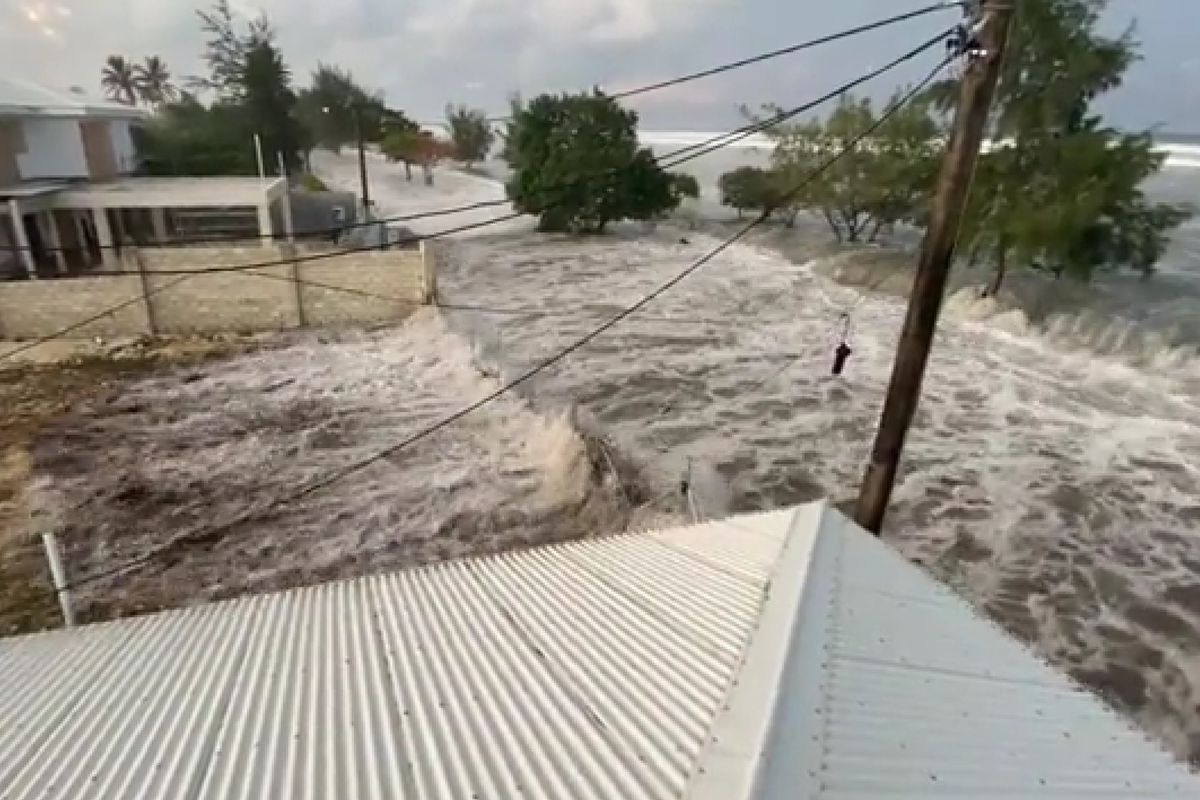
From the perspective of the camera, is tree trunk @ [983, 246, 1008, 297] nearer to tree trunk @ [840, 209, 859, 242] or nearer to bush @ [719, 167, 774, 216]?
tree trunk @ [840, 209, 859, 242]

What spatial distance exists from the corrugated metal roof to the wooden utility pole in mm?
1543

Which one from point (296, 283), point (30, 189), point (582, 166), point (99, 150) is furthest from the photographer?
point (582, 166)

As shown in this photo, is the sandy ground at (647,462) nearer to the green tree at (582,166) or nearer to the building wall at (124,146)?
the green tree at (582,166)

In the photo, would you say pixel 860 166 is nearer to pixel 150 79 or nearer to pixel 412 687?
pixel 412 687

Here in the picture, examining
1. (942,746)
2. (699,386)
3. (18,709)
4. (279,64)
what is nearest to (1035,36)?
(699,386)

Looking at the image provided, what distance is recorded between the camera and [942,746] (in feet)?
8.02

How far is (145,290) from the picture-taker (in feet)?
Result: 47.5

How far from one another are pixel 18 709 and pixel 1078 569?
890 cm

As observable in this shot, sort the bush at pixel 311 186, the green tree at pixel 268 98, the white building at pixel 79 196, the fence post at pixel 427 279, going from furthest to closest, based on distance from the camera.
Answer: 1. the green tree at pixel 268 98
2. the bush at pixel 311 186
3. the white building at pixel 79 196
4. the fence post at pixel 427 279

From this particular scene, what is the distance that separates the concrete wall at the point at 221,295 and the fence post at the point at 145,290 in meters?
0.02

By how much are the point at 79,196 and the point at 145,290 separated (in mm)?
6414

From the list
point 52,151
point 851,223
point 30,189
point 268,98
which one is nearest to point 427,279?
point 30,189

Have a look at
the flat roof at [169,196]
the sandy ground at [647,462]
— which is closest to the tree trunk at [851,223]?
the sandy ground at [647,462]

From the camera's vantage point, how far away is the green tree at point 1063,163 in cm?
1562
